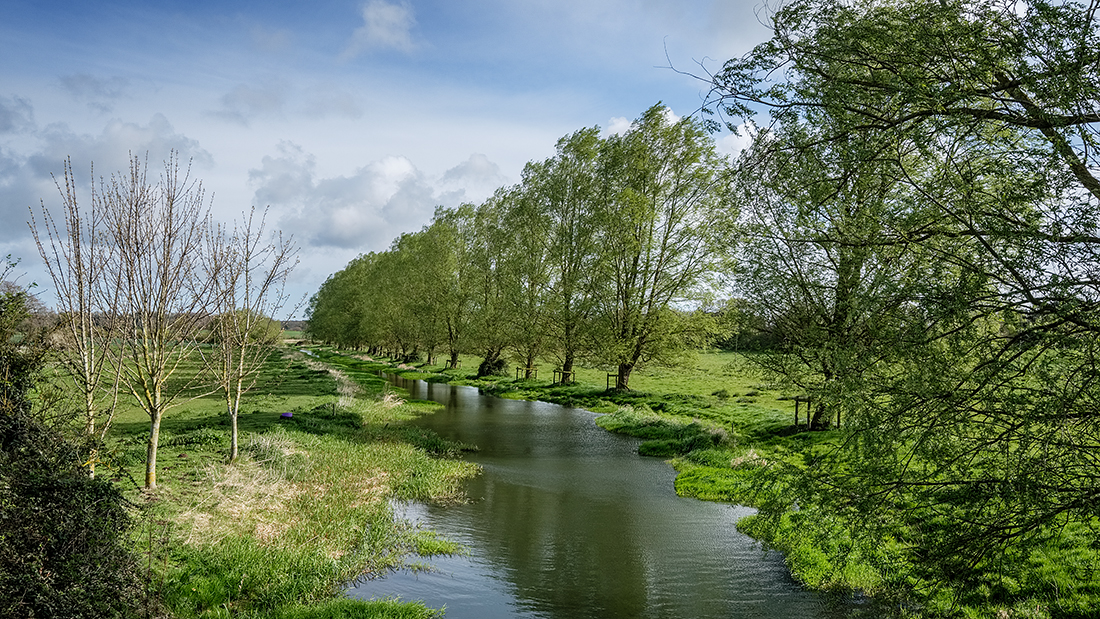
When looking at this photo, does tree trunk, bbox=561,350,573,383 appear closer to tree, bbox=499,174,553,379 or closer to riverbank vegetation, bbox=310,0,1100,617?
tree, bbox=499,174,553,379

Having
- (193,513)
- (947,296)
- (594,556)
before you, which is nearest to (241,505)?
(193,513)

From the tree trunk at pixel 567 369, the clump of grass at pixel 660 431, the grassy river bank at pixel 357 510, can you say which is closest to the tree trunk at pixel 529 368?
the tree trunk at pixel 567 369

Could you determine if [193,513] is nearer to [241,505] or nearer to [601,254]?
[241,505]

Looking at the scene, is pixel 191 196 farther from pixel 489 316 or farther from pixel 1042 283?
pixel 489 316

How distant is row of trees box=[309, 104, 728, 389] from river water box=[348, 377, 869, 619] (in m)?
13.1

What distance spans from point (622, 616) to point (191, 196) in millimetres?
10134

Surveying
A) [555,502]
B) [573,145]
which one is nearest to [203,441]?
[555,502]

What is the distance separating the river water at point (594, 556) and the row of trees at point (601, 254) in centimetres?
1311

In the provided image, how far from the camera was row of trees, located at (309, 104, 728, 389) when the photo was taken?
32531mm

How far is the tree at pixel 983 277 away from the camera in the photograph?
→ 6.03 meters

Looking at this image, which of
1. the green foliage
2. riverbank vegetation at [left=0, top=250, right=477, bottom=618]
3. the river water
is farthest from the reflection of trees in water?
the green foliage

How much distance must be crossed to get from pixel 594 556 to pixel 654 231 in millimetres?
23861

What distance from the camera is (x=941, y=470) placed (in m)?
6.97

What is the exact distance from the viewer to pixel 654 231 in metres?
33.2
